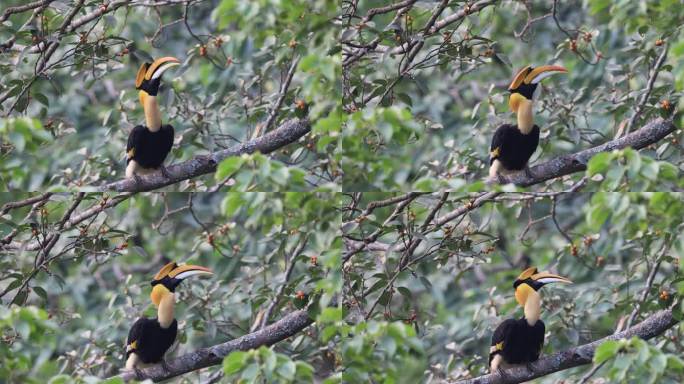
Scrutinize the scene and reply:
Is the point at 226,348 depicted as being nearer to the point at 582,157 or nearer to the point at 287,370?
the point at 287,370

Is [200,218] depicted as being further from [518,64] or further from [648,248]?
[648,248]

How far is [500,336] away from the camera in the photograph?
11.7 feet

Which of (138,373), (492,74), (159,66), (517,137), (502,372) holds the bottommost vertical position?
(502,372)

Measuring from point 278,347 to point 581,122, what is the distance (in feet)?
3.67

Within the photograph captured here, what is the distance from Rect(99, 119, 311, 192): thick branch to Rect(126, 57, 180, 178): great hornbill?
0.02 meters

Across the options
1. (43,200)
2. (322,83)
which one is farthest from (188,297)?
(322,83)

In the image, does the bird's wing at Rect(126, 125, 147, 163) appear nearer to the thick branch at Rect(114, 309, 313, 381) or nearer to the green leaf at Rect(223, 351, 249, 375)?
the thick branch at Rect(114, 309, 313, 381)

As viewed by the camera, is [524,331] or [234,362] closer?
[234,362]

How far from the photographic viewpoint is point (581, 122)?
3.73 m

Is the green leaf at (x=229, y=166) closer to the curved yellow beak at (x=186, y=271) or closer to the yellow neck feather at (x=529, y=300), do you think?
the curved yellow beak at (x=186, y=271)

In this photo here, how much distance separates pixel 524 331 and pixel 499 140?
1.80 feet

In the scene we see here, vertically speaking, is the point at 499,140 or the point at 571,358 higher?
the point at 499,140

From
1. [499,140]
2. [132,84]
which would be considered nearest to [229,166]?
[132,84]

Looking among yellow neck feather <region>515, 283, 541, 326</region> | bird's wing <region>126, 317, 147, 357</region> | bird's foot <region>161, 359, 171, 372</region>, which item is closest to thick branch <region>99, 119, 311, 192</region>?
bird's wing <region>126, 317, 147, 357</region>
